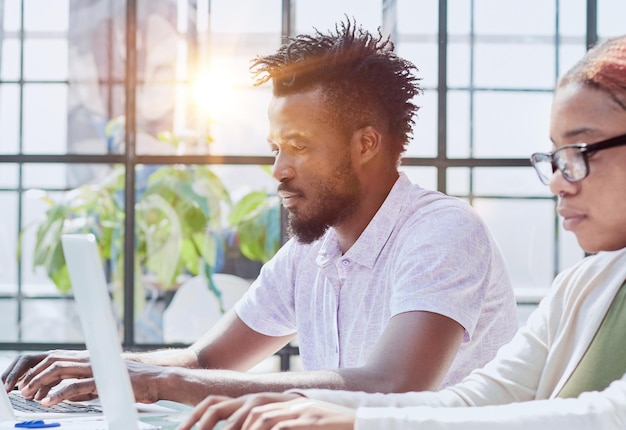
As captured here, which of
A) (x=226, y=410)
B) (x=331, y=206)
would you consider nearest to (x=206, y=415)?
(x=226, y=410)

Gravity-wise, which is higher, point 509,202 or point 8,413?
point 509,202

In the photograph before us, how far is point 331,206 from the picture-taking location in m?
2.24

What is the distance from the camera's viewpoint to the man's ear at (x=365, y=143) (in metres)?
2.29

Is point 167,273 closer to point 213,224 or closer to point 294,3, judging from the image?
point 213,224

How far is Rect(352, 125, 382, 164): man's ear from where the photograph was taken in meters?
2.29

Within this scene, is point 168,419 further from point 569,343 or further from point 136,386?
point 569,343

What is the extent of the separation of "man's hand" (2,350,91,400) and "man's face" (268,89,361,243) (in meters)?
0.61

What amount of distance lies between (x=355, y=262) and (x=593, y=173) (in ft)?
2.80

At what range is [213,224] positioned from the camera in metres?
4.42

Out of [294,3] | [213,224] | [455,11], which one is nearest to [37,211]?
[213,224]

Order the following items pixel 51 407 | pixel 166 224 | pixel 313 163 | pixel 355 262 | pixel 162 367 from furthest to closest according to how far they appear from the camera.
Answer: pixel 166 224
pixel 313 163
pixel 355 262
pixel 51 407
pixel 162 367

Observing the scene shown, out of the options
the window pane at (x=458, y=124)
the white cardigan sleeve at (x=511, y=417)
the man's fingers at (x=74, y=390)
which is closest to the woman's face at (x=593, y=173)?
the white cardigan sleeve at (x=511, y=417)

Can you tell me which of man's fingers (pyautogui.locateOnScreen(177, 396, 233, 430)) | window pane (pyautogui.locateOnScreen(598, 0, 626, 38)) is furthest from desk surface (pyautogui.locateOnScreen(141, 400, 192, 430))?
window pane (pyautogui.locateOnScreen(598, 0, 626, 38))

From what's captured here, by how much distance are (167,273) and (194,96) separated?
790mm
